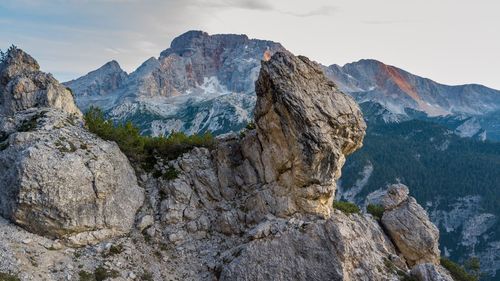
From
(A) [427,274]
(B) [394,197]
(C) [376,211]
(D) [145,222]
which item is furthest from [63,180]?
(B) [394,197]

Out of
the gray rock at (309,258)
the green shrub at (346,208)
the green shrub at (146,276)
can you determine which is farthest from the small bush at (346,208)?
the green shrub at (146,276)

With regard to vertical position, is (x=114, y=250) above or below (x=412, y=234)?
above

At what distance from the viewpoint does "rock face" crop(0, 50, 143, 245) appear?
3156 cm

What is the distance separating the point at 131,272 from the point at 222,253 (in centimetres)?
751

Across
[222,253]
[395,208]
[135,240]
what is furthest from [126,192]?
[395,208]

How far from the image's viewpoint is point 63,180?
108 ft

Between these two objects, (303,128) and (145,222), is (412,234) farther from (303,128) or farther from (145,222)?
(145,222)

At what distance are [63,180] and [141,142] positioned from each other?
11.4 metres

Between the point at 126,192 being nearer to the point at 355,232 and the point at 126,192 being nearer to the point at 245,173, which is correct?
the point at 245,173

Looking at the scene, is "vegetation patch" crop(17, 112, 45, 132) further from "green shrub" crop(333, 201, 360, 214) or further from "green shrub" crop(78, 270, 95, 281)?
"green shrub" crop(333, 201, 360, 214)

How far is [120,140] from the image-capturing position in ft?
136

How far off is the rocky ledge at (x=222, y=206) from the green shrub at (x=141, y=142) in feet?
4.04

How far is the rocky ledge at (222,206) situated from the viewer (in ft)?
103

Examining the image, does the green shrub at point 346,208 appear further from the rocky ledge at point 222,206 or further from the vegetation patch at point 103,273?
the vegetation patch at point 103,273
